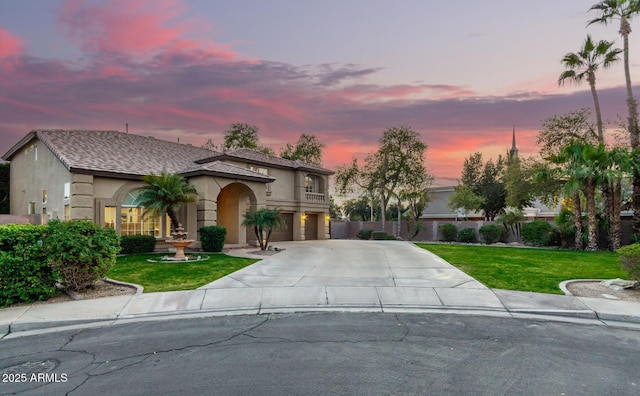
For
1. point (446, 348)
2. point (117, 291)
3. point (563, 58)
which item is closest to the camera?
point (446, 348)

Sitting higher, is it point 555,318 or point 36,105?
point 36,105

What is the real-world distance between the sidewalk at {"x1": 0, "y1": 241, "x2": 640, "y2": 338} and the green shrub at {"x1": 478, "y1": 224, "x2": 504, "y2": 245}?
2005 cm

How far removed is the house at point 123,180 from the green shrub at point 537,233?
685 inches

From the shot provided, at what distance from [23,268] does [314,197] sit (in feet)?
80.3

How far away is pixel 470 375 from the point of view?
16.2ft

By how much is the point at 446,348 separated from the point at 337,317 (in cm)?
254

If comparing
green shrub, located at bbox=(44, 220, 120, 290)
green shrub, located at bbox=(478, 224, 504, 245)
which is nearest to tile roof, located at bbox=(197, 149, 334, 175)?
green shrub, located at bbox=(478, 224, 504, 245)

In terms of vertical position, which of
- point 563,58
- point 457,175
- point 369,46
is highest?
point 563,58

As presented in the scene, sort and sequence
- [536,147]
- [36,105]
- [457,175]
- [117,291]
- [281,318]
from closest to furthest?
1. [281,318]
2. [117,291]
3. [36,105]
4. [536,147]
5. [457,175]

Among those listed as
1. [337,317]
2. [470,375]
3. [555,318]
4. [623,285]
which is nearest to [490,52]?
[623,285]

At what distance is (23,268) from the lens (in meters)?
8.52

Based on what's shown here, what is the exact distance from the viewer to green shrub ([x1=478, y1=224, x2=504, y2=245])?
3009 cm

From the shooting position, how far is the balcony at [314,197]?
103ft

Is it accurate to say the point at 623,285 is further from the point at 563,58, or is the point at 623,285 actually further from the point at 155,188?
the point at 563,58
